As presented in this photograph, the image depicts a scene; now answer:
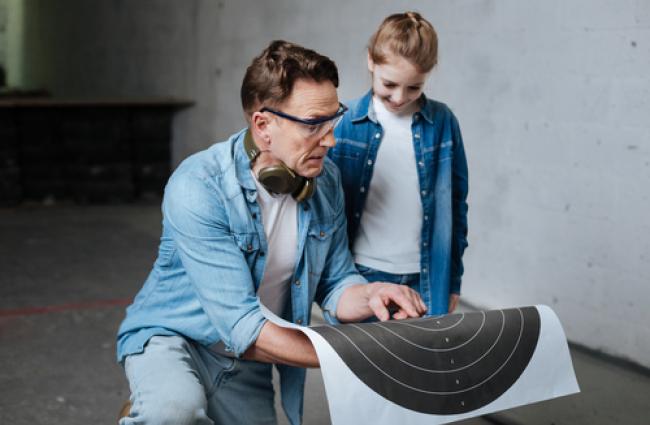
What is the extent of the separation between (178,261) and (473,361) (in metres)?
0.84

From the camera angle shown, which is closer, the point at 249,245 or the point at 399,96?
the point at 249,245

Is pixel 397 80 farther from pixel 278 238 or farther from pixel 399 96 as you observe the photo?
pixel 278 238

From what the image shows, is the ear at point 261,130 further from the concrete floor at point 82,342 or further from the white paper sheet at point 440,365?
the concrete floor at point 82,342

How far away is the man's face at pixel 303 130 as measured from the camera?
6.72 feet

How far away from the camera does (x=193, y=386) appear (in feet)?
6.70

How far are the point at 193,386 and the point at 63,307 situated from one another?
3.00m

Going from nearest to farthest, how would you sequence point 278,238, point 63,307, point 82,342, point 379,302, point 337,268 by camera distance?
1. point 379,302
2. point 278,238
3. point 337,268
4. point 82,342
5. point 63,307

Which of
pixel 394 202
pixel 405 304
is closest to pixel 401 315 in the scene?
pixel 405 304

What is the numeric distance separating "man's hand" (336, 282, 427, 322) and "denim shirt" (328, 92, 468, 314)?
0.61 m

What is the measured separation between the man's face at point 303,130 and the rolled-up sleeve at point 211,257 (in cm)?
22

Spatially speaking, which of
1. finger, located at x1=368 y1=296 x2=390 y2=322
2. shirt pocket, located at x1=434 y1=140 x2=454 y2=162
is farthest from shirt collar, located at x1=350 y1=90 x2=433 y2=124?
finger, located at x1=368 y1=296 x2=390 y2=322

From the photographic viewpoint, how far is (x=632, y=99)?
3664 mm

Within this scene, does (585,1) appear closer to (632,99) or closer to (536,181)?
(632,99)

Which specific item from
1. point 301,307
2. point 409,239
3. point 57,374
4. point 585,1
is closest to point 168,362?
point 301,307
